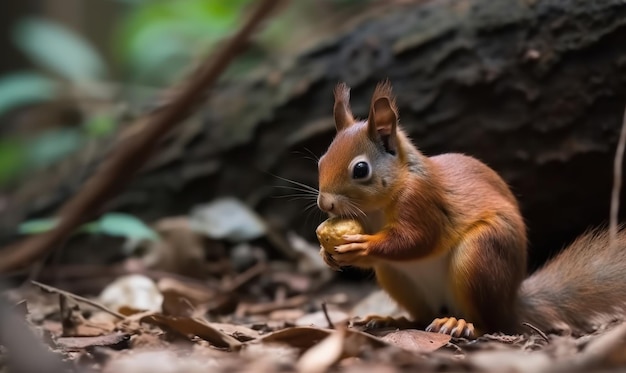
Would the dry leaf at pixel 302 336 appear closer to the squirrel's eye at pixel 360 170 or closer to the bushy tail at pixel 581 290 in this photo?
the squirrel's eye at pixel 360 170

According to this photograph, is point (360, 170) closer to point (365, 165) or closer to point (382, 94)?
point (365, 165)

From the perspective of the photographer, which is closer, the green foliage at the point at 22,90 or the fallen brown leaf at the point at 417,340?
the fallen brown leaf at the point at 417,340

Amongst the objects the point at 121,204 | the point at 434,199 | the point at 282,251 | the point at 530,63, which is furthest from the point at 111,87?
the point at 434,199

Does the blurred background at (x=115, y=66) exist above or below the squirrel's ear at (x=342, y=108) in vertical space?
above

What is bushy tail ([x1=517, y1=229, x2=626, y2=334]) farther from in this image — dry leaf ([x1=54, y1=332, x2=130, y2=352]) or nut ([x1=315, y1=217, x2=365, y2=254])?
dry leaf ([x1=54, y1=332, x2=130, y2=352])

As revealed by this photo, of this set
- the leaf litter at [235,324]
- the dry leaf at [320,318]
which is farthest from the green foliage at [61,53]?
the dry leaf at [320,318]

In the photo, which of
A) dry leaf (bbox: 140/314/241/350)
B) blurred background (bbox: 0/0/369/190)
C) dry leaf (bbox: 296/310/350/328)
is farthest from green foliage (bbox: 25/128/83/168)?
dry leaf (bbox: 140/314/241/350)

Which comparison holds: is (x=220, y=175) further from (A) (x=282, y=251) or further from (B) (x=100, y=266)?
(B) (x=100, y=266)

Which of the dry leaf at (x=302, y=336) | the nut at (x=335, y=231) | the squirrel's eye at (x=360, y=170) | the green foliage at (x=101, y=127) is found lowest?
the dry leaf at (x=302, y=336)
